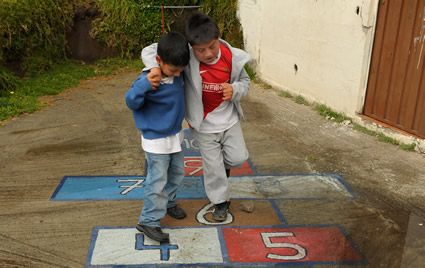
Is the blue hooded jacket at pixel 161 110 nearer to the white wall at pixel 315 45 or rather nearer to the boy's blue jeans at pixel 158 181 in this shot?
the boy's blue jeans at pixel 158 181

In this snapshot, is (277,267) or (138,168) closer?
(277,267)

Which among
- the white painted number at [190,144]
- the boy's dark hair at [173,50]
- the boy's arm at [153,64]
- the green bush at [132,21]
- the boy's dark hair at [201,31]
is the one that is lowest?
the white painted number at [190,144]

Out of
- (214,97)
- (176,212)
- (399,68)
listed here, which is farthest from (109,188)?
(399,68)

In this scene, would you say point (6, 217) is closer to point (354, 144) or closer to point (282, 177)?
point (282, 177)

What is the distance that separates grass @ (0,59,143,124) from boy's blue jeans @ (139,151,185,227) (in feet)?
13.1

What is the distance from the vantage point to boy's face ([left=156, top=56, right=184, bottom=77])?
2984 mm

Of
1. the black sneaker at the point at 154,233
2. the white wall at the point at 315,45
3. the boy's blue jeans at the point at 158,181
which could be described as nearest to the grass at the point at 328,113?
the white wall at the point at 315,45

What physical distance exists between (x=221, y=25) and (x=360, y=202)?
6.34 m

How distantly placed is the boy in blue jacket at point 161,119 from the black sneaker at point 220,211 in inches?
18.1

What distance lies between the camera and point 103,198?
403cm

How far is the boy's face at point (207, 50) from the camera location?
309 cm

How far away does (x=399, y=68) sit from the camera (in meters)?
5.36

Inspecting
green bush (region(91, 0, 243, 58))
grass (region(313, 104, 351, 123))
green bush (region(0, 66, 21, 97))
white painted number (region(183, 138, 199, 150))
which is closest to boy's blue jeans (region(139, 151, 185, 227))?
white painted number (region(183, 138, 199, 150))

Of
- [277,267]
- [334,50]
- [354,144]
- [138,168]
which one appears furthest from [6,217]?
[334,50]
